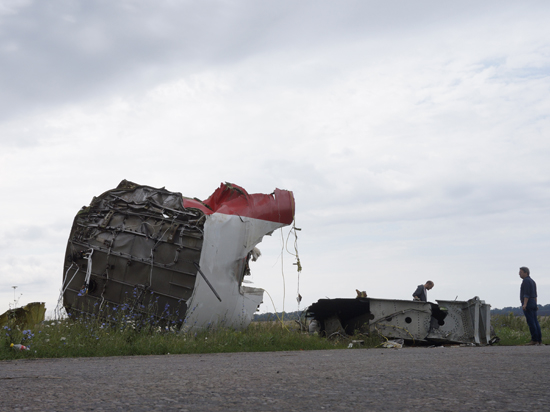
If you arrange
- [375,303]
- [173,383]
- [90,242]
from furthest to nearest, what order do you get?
[375,303] < [90,242] < [173,383]

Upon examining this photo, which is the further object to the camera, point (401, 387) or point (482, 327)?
point (482, 327)

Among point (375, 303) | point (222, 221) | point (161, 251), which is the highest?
point (222, 221)

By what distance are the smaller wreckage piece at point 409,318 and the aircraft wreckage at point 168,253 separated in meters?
2.34

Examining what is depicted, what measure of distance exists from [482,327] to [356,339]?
3.69 m

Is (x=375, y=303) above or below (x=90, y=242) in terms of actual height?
below

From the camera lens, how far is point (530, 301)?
13164 mm

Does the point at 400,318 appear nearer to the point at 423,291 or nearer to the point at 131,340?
the point at 423,291

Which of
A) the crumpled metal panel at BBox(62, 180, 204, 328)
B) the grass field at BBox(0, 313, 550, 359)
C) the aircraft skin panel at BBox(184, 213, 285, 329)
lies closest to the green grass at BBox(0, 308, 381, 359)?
the grass field at BBox(0, 313, 550, 359)

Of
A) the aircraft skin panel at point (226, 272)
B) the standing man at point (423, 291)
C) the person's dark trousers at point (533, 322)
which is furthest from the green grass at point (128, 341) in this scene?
the person's dark trousers at point (533, 322)

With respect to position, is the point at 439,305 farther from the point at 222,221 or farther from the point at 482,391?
the point at 482,391

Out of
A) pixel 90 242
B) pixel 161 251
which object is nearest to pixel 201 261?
pixel 161 251

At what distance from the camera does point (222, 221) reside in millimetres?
12617

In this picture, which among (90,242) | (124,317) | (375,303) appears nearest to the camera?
(124,317)

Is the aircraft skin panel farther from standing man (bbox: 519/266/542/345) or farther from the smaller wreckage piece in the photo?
standing man (bbox: 519/266/542/345)
